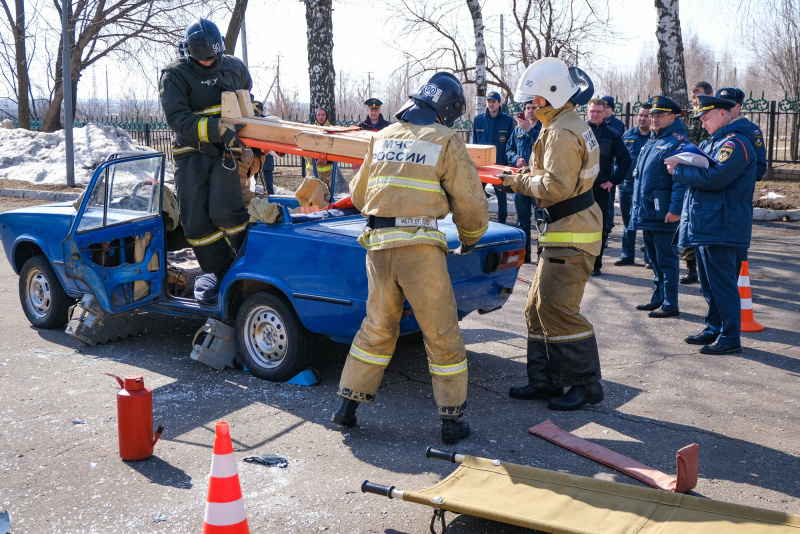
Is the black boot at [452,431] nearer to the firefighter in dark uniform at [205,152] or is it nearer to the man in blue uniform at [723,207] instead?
the firefighter in dark uniform at [205,152]

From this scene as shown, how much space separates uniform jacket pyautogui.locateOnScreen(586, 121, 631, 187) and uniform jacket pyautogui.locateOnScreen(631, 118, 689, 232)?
1.06 meters

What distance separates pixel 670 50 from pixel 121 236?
30.4 ft

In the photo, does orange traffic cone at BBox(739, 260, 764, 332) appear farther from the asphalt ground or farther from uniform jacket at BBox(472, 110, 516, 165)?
uniform jacket at BBox(472, 110, 516, 165)

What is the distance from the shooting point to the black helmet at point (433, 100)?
4.26 m

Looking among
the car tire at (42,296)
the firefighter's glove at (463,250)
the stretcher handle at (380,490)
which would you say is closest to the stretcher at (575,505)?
the stretcher handle at (380,490)

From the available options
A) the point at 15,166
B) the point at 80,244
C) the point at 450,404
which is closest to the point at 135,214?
the point at 80,244

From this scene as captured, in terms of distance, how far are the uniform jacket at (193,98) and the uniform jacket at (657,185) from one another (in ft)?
12.7

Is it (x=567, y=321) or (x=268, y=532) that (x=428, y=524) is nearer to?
(x=268, y=532)

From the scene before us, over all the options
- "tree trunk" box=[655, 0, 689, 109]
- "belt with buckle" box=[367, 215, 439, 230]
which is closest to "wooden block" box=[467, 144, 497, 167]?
"belt with buckle" box=[367, 215, 439, 230]

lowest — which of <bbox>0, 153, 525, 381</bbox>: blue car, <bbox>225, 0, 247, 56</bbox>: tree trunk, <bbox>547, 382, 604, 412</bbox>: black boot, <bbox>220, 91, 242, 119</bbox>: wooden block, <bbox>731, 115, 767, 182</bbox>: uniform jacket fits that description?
<bbox>547, 382, 604, 412</bbox>: black boot

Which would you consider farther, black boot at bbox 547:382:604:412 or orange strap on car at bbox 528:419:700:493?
black boot at bbox 547:382:604:412

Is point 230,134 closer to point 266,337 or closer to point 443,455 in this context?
point 266,337

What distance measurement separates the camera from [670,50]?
11.9 metres

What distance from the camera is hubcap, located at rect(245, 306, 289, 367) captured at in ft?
17.1
